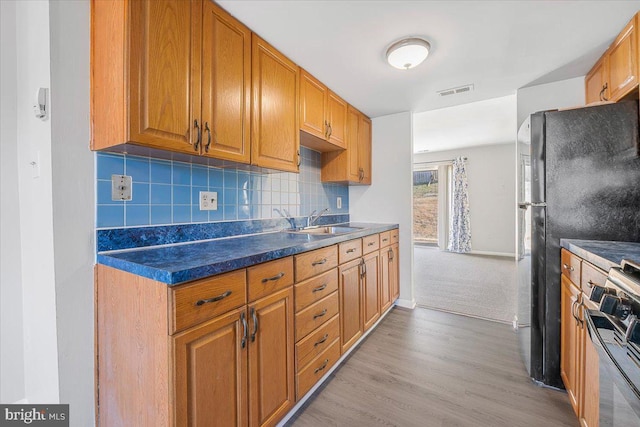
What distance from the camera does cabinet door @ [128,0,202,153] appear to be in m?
1.07

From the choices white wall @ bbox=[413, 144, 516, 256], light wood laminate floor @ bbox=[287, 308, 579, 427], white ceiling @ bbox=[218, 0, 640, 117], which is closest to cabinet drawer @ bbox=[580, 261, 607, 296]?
light wood laminate floor @ bbox=[287, 308, 579, 427]

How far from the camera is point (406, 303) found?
116 inches

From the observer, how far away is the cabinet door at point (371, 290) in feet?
7.22

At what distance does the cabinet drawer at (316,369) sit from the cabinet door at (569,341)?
1258mm

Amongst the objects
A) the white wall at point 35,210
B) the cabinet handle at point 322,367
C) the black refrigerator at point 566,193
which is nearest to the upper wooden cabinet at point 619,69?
the black refrigerator at point 566,193

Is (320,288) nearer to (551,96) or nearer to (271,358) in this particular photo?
(271,358)

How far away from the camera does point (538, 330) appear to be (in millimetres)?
1631

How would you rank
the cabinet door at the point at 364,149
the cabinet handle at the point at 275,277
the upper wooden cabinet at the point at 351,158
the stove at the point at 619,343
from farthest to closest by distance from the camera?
the cabinet door at the point at 364,149, the upper wooden cabinet at the point at 351,158, the cabinet handle at the point at 275,277, the stove at the point at 619,343

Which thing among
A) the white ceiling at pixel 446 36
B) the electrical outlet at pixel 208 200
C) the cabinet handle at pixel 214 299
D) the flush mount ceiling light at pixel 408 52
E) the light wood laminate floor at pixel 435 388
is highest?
the white ceiling at pixel 446 36

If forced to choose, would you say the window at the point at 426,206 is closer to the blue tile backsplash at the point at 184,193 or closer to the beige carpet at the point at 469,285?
the beige carpet at the point at 469,285

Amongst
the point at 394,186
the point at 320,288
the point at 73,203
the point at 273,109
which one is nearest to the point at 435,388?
the point at 320,288

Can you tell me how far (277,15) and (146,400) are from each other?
6.16 ft

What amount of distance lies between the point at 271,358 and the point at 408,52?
6.43 feet

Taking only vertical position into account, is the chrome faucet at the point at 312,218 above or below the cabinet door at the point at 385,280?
above
